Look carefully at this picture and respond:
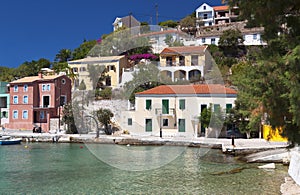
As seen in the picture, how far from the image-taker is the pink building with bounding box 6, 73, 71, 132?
121ft

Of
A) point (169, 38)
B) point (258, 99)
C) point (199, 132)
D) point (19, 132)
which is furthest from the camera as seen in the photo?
point (169, 38)

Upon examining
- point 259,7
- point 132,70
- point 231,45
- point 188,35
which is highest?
point 188,35

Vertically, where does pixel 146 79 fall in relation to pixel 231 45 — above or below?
below

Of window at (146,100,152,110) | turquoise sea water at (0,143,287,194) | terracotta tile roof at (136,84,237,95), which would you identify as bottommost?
turquoise sea water at (0,143,287,194)

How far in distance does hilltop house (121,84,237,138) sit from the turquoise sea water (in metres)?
6.71

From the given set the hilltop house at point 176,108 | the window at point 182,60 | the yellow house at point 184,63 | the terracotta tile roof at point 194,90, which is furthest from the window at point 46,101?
the window at point 182,60

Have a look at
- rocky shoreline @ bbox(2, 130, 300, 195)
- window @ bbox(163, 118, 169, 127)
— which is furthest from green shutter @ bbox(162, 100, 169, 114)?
rocky shoreline @ bbox(2, 130, 300, 195)

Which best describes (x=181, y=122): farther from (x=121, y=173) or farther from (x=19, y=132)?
(x=19, y=132)

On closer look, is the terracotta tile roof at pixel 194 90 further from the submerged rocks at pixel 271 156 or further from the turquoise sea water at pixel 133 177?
the submerged rocks at pixel 271 156

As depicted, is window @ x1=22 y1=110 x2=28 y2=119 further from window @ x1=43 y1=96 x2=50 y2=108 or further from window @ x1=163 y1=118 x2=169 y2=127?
window @ x1=163 y1=118 x2=169 y2=127

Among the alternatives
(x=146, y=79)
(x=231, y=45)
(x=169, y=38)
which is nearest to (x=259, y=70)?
(x=146, y=79)

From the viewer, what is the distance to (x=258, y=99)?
6352mm

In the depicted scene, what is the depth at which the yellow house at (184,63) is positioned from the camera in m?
38.6

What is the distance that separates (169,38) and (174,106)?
2205 centimetres
